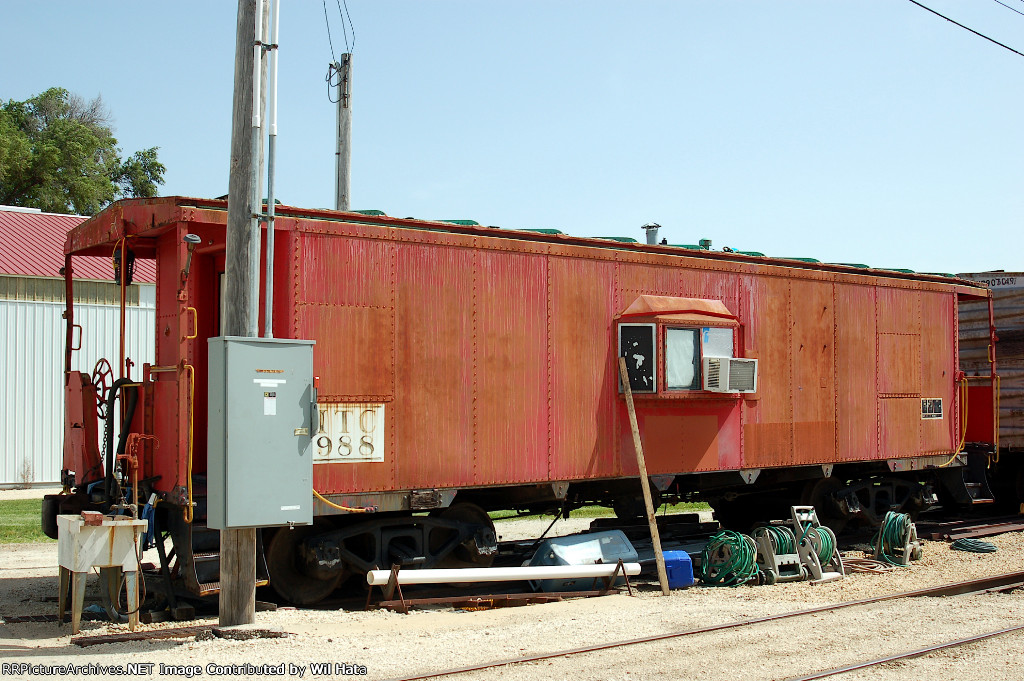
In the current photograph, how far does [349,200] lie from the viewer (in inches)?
554

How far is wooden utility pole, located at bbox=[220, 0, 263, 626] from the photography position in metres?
7.56

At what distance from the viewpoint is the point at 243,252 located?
7.56 metres

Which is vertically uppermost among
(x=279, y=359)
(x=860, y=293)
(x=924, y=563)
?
(x=860, y=293)

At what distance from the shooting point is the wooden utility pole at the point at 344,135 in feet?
46.0

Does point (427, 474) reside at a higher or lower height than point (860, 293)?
lower

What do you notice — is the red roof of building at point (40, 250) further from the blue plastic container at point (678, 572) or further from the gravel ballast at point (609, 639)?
the blue plastic container at point (678, 572)

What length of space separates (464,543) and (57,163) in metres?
38.4

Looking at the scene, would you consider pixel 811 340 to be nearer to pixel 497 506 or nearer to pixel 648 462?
pixel 648 462

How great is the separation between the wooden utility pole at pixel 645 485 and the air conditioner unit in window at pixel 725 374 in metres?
0.96

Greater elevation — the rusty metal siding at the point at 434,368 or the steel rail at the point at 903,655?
the rusty metal siding at the point at 434,368

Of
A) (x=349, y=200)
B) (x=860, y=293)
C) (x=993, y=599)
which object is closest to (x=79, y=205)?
(x=349, y=200)

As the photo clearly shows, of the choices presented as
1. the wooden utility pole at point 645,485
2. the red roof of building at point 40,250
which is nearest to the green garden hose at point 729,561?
the wooden utility pole at point 645,485

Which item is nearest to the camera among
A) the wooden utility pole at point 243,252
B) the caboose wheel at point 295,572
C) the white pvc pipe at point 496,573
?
the wooden utility pole at point 243,252

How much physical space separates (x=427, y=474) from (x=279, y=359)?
1.97 m
